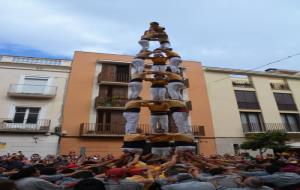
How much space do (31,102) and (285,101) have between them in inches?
883

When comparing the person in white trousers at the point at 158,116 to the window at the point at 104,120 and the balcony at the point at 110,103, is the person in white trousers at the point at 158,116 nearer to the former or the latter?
the window at the point at 104,120

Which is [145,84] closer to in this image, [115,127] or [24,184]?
[115,127]

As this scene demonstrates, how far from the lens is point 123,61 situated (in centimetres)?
2189

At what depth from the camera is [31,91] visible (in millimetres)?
18672

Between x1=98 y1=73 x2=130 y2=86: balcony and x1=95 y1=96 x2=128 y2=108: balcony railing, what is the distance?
141cm

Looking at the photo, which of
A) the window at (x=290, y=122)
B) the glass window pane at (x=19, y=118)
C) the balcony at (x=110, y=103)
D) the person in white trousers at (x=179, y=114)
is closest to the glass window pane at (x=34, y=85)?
the glass window pane at (x=19, y=118)

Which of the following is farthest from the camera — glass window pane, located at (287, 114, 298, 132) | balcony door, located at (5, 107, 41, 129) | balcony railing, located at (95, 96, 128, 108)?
glass window pane, located at (287, 114, 298, 132)

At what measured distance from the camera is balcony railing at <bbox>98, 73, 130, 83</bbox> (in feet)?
67.0

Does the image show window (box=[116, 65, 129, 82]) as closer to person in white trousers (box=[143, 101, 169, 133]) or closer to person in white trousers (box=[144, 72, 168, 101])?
person in white trousers (box=[144, 72, 168, 101])

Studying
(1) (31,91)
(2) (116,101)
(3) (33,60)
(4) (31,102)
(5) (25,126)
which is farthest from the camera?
(3) (33,60)

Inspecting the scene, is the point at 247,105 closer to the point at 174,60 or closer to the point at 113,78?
the point at 113,78

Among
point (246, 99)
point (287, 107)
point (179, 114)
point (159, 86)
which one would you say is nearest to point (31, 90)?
point (159, 86)

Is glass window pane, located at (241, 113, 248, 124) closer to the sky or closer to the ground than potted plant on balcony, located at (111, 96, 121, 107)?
closer to the ground

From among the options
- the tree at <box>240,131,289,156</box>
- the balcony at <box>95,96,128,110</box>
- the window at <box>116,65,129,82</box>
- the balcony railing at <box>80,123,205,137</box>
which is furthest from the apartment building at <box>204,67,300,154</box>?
the balcony at <box>95,96,128,110</box>
